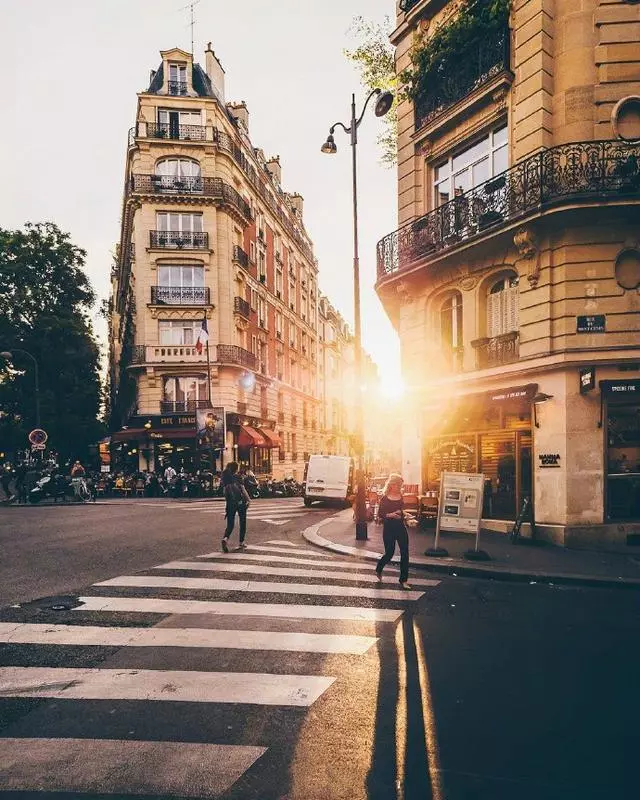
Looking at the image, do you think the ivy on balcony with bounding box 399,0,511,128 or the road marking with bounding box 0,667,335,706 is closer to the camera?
the road marking with bounding box 0,667,335,706

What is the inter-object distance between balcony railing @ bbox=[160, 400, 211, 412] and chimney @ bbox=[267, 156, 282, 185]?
79.0ft

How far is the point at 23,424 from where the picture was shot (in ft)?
133

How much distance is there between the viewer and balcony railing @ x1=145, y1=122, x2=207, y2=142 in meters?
34.2

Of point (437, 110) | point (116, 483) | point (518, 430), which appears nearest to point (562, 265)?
point (518, 430)

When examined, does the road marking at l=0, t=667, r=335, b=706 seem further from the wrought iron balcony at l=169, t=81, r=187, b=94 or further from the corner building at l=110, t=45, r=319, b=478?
the wrought iron balcony at l=169, t=81, r=187, b=94

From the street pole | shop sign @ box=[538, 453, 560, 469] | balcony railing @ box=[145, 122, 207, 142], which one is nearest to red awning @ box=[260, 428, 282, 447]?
balcony railing @ box=[145, 122, 207, 142]

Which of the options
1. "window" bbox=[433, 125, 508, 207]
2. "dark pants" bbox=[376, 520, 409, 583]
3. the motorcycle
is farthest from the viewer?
the motorcycle

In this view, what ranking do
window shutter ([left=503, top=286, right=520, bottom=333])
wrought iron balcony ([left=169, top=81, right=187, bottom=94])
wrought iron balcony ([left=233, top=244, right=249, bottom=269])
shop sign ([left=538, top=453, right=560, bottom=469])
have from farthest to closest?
wrought iron balcony ([left=233, top=244, right=249, bottom=269]) < wrought iron balcony ([left=169, top=81, right=187, bottom=94]) < window shutter ([left=503, top=286, right=520, bottom=333]) < shop sign ([left=538, top=453, right=560, bottom=469])

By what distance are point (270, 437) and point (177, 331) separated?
376 inches

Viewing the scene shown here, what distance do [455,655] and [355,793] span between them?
2.45m

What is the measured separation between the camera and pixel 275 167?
49719 mm

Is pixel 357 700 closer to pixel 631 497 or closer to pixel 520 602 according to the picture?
pixel 520 602

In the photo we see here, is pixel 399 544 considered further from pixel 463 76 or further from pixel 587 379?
pixel 463 76

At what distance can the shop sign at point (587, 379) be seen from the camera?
11.6m
